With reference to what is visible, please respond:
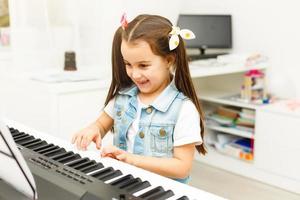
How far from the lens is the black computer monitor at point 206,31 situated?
3338mm

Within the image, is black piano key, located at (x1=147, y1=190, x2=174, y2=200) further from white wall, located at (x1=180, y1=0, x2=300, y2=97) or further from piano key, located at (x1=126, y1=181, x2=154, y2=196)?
white wall, located at (x1=180, y1=0, x2=300, y2=97)

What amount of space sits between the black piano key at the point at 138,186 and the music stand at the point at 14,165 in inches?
8.0

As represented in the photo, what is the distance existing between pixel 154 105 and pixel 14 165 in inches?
24.2

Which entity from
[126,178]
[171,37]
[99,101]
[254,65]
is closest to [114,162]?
[126,178]

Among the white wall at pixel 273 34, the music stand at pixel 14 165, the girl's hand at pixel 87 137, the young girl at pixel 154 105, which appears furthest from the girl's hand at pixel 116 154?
the white wall at pixel 273 34

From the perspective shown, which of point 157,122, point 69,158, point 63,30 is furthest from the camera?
point 63,30

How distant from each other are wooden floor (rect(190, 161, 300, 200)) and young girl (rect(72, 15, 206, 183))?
1.44 meters

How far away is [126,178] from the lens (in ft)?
3.14

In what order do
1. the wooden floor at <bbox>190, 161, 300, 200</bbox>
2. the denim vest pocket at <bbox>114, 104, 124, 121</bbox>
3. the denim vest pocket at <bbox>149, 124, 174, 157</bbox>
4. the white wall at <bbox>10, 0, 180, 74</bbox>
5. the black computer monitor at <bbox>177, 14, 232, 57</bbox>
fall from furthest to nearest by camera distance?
the black computer monitor at <bbox>177, 14, 232, 57</bbox> → the wooden floor at <bbox>190, 161, 300, 200</bbox> → the white wall at <bbox>10, 0, 180, 74</bbox> → the denim vest pocket at <bbox>114, 104, 124, 121</bbox> → the denim vest pocket at <bbox>149, 124, 174, 157</bbox>

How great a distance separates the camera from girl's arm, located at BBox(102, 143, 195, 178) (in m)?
1.14

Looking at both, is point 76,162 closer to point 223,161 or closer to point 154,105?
point 154,105

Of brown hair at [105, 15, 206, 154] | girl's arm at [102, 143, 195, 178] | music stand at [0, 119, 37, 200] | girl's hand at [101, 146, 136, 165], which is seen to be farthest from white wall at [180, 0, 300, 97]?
music stand at [0, 119, 37, 200]

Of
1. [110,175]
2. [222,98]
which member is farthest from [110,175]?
[222,98]

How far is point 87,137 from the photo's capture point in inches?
50.3
